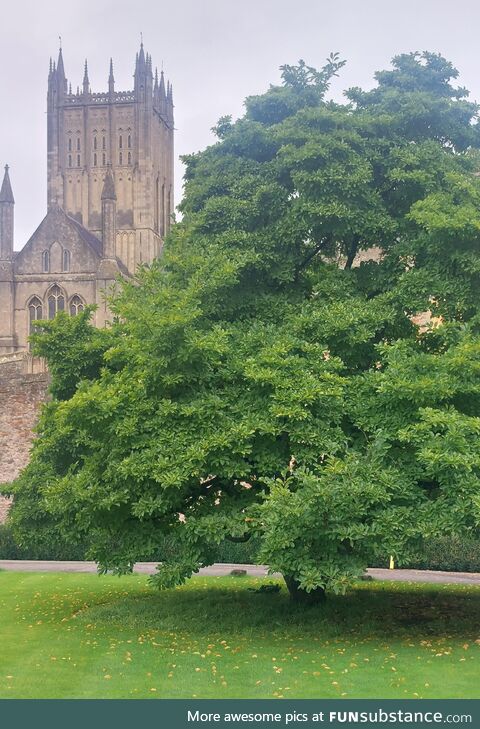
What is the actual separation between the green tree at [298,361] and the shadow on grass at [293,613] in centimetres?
105

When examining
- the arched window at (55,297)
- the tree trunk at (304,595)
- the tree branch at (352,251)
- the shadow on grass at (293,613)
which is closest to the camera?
the shadow on grass at (293,613)

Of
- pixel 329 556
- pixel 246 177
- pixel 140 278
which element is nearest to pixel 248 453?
pixel 329 556

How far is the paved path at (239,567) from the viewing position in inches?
1135

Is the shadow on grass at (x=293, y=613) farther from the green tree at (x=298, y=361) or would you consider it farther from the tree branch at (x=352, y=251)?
the tree branch at (x=352, y=251)

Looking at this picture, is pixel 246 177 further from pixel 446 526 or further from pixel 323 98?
Result: pixel 446 526

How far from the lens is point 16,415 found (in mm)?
39688

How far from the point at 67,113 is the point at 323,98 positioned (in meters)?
85.9

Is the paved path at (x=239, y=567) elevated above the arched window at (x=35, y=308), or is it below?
below

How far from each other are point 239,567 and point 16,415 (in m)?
12.4

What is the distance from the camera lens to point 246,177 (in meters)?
21.1

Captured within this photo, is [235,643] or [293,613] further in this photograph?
[293,613]

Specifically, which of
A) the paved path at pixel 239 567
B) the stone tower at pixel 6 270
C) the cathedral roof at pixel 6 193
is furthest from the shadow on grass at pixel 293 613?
the cathedral roof at pixel 6 193
